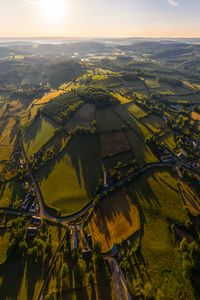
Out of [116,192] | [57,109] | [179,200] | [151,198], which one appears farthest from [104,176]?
[57,109]

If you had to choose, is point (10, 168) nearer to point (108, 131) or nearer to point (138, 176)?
point (108, 131)

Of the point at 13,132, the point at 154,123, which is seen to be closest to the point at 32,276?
the point at 13,132

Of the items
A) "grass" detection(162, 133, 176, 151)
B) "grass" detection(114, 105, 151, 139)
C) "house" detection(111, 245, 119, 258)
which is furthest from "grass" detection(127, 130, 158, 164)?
"house" detection(111, 245, 119, 258)

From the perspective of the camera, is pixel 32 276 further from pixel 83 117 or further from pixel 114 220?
pixel 83 117

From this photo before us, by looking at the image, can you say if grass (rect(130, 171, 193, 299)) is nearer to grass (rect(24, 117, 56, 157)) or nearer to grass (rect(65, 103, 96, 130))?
grass (rect(65, 103, 96, 130))

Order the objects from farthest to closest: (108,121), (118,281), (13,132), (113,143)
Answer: (13,132)
(108,121)
(113,143)
(118,281)
